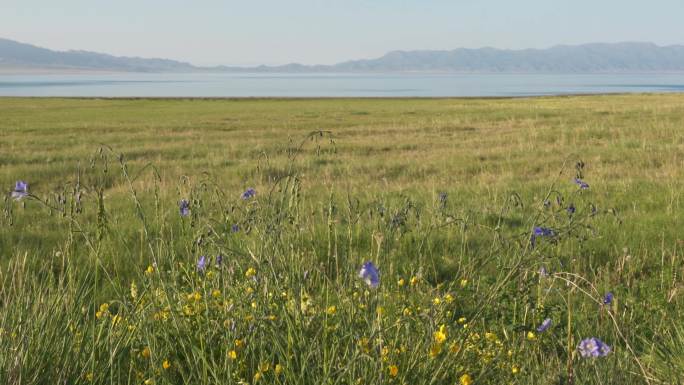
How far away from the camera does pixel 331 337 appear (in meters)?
3.25

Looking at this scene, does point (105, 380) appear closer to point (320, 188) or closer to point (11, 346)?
point (11, 346)

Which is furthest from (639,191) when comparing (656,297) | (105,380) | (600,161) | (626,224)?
(105,380)

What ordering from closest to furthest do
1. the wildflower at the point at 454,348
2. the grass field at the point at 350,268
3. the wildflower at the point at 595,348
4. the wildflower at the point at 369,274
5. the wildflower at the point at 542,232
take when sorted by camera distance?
the wildflower at the point at 369,274
the wildflower at the point at 595,348
the wildflower at the point at 454,348
the grass field at the point at 350,268
the wildflower at the point at 542,232

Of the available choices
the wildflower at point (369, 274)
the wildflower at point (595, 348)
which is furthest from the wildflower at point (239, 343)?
the wildflower at point (595, 348)

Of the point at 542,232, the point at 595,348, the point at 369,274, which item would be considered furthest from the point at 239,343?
the point at 542,232

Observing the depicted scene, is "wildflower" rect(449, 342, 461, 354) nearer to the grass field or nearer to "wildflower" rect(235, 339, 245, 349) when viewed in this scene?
the grass field

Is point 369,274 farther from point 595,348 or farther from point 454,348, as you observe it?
point 595,348

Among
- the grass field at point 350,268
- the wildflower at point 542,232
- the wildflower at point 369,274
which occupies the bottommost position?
the grass field at point 350,268

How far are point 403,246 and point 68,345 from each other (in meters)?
3.86

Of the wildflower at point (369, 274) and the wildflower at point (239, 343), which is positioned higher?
the wildflower at point (369, 274)

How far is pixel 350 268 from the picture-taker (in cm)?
361

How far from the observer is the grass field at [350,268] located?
2893 millimetres

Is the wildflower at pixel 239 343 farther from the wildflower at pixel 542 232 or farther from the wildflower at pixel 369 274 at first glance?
the wildflower at pixel 542 232

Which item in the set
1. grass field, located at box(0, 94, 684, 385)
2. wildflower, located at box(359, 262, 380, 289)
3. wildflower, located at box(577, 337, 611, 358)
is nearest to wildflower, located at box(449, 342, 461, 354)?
grass field, located at box(0, 94, 684, 385)
